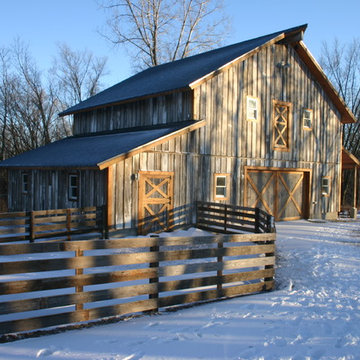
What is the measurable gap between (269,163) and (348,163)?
9.19 m

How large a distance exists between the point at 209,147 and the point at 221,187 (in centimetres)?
198

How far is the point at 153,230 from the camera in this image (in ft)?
50.3

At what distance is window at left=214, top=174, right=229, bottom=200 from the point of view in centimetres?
1792

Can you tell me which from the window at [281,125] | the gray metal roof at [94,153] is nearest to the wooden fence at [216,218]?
the gray metal roof at [94,153]

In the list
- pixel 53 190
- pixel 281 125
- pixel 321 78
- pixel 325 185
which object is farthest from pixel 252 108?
pixel 53 190

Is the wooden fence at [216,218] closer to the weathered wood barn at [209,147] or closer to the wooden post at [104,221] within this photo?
the weathered wood barn at [209,147]

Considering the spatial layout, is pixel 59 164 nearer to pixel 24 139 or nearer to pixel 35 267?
pixel 35 267

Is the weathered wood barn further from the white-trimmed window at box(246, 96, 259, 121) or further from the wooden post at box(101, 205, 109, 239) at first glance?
the wooden post at box(101, 205, 109, 239)

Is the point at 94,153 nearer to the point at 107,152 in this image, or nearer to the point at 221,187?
the point at 107,152

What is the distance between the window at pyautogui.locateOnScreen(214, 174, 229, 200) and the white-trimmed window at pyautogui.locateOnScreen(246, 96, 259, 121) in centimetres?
315

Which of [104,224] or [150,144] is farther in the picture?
[150,144]

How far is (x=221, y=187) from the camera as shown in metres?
18.1

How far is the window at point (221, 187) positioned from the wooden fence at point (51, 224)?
579 centimetres

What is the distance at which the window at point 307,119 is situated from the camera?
861 inches
